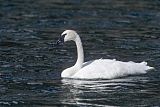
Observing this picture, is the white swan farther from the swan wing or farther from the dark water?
the dark water

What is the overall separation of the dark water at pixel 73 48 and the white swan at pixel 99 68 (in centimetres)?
36

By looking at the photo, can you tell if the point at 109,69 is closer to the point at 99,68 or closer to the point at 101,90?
the point at 99,68

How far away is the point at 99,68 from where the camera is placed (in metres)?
22.2

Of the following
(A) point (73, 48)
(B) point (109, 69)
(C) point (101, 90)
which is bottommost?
(C) point (101, 90)

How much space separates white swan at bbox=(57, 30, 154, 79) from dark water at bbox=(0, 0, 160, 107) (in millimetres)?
363

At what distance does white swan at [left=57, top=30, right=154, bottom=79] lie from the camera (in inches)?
871

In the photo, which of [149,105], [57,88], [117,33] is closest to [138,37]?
[117,33]

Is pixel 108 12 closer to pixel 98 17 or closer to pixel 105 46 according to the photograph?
pixel 98 17

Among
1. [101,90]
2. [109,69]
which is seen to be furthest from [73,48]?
[101,90]

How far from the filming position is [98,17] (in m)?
33.5

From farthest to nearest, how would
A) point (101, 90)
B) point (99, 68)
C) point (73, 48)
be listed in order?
point (73, 48), point (99, 68), point (101, 90)

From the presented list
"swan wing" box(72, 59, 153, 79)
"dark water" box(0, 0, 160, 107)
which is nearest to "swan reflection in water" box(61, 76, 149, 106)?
"dark water" box(0, 0, 160, 107)

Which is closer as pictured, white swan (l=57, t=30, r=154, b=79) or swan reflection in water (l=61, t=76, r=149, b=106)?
swan reflection in water (l=61, t=76, r=149, b=106)

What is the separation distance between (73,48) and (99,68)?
498 cm
